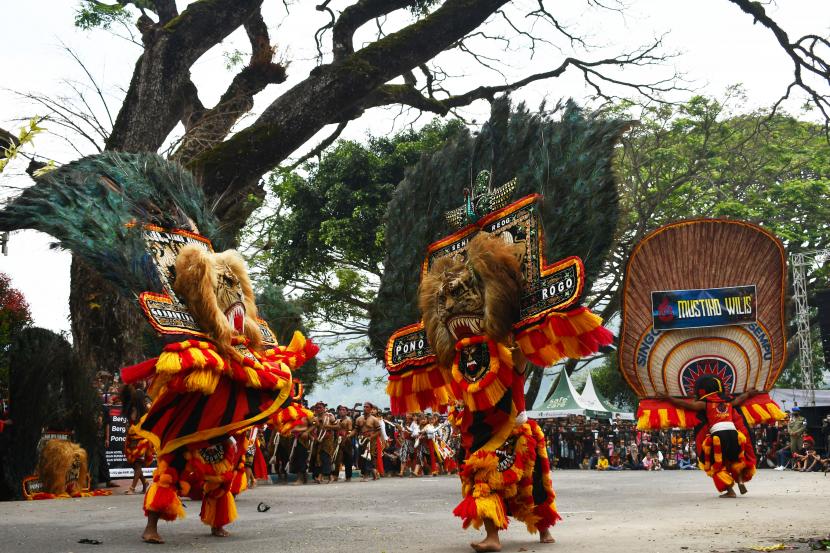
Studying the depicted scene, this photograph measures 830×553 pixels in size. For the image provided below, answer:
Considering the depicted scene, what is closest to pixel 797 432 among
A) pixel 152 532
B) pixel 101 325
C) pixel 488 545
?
pixel 101 325

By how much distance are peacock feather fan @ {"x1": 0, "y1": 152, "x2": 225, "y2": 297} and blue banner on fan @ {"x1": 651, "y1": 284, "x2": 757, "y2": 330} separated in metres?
5.85

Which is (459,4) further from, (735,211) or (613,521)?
(613,521)

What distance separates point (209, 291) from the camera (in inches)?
273

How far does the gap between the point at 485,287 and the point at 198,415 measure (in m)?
2.34

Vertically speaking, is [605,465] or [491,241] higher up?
[491,241]

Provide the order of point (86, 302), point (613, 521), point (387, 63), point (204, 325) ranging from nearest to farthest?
point (204, 325) < point (613, 521) < point (86, 302) < point (387, 63)

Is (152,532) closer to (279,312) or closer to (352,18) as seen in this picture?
(279,312)

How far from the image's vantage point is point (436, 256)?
705 centimetres

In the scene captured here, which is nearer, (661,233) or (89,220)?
(89,220)

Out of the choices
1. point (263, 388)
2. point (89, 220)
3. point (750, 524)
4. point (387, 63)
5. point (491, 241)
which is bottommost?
point (750, 524)

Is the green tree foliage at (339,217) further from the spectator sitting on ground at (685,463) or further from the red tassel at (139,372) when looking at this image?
the red tassel at (139,372)

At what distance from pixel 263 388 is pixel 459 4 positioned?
13155 mm

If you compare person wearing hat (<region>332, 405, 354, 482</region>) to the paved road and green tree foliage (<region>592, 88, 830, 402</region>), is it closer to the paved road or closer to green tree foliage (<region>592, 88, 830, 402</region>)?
the paved road

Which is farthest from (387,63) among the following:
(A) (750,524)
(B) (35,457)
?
(A) (750,524)
